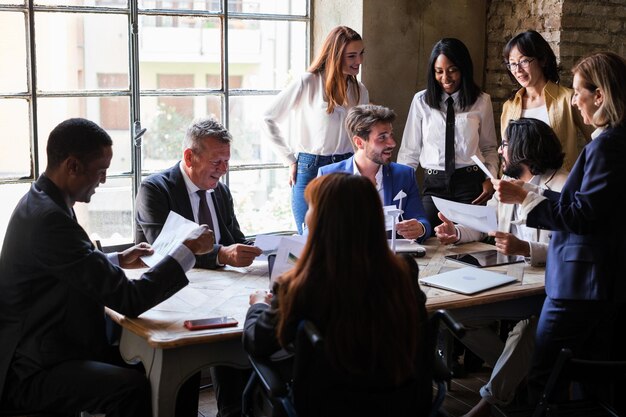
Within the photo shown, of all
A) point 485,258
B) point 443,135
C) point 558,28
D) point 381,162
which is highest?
point 558,28

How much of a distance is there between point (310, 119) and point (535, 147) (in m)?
1.46

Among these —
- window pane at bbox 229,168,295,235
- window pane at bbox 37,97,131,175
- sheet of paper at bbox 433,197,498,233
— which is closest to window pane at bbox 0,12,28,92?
window pane at bbox 37,97,131,175

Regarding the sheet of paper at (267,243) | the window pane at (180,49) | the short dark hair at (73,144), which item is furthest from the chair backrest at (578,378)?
the window pane at (180,49)

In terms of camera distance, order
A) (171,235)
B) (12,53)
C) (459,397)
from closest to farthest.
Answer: (171,235) < (12,53) < (459,397)

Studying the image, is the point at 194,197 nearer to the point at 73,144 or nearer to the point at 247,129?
the point at 73,144

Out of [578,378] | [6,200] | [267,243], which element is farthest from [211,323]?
[6,200]

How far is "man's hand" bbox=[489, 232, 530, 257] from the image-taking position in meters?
3.58

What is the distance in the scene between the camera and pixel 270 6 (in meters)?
4.91

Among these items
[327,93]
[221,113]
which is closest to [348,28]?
[327,93]

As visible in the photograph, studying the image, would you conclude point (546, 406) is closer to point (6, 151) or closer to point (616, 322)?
point (616, 322)

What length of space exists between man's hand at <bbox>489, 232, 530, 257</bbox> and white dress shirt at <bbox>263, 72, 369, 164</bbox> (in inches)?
54.0

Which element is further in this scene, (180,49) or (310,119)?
(310,119)

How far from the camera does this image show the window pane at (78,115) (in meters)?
4.21

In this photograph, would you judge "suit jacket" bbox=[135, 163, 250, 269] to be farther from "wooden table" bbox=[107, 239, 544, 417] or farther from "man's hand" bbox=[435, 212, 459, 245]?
"man's hand" bbox=[435, 212, 459, 245]
